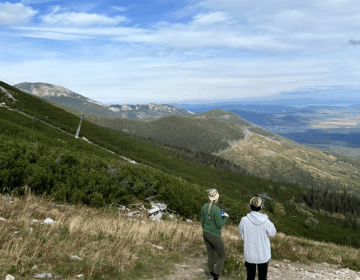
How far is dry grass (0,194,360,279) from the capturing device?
253 inches

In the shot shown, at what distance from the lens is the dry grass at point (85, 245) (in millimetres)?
6426

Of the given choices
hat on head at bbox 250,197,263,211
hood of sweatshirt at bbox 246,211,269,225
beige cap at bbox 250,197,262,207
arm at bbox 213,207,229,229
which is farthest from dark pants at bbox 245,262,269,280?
beige cap at bbox 250,197,262,207

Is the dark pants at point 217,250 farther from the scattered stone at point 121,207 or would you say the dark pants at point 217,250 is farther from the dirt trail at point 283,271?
the scattered stone at point 121,207

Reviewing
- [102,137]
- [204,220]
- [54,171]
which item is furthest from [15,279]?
[102,137]

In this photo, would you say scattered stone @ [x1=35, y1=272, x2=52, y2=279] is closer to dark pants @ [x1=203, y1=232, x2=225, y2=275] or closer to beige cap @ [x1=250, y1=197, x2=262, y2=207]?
dark pants @ [x1=203, y1=232, x2=225, y2=275]

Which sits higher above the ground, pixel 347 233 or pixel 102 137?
pixel 102 137

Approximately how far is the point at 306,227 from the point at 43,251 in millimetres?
118541

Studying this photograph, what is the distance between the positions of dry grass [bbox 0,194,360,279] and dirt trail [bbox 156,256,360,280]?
41 centimetres

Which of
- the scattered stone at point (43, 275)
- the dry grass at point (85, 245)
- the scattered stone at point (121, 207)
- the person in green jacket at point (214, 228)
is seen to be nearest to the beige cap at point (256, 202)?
the person in green jacket at point (214, 228)

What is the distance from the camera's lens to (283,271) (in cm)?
1010

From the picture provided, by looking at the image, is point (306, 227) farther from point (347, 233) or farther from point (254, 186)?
point (254, 186)

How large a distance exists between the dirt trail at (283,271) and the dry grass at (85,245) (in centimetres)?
41

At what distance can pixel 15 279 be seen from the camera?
5.57 metres

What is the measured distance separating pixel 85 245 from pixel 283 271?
8.12m
